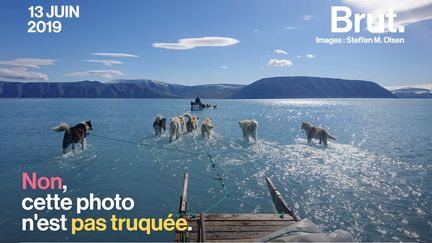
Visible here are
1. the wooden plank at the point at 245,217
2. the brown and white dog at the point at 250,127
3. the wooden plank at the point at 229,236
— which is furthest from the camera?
the brown and white dog at the point at 250,127

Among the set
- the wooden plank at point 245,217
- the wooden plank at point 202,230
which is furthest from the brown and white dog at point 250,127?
the wooden plank at point 202,230

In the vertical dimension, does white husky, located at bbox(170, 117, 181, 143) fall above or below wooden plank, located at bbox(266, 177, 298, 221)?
above

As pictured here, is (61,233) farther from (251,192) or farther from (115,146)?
(115,146)

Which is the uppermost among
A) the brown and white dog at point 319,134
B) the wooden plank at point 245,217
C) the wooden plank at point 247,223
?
the brown and white dog at point 319,134

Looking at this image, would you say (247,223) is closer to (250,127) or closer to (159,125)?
(250,127)

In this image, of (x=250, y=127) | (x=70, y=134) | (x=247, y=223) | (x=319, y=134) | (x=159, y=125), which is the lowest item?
(x=247, y=223)

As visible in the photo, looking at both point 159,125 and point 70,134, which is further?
point 159,125

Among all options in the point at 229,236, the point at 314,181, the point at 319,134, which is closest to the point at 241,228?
the point at 229,236

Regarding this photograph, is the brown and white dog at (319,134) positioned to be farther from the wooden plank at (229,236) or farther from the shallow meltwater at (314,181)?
the wooden plank at (229,236)

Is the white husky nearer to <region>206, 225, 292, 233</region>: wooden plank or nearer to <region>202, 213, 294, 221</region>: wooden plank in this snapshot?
<region>202, 213, 294, 221</region>: wooden plank

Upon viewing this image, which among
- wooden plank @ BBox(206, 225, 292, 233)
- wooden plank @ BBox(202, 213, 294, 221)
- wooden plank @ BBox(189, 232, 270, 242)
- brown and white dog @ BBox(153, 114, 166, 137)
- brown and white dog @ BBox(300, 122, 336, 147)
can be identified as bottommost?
wooden plank @ BBox(189, 232, 270, 242)

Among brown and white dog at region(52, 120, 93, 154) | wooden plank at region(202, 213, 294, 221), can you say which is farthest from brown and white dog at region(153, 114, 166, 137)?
wooden plank at region(202, 213, 294, 221)

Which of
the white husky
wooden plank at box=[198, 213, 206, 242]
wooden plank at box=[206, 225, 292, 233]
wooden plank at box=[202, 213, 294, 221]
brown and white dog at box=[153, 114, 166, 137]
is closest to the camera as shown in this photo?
wooden plank at box=[198, 213, 206, 242]

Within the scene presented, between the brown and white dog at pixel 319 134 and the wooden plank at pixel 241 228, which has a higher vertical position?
the brown and white dog at pixel 319 134
